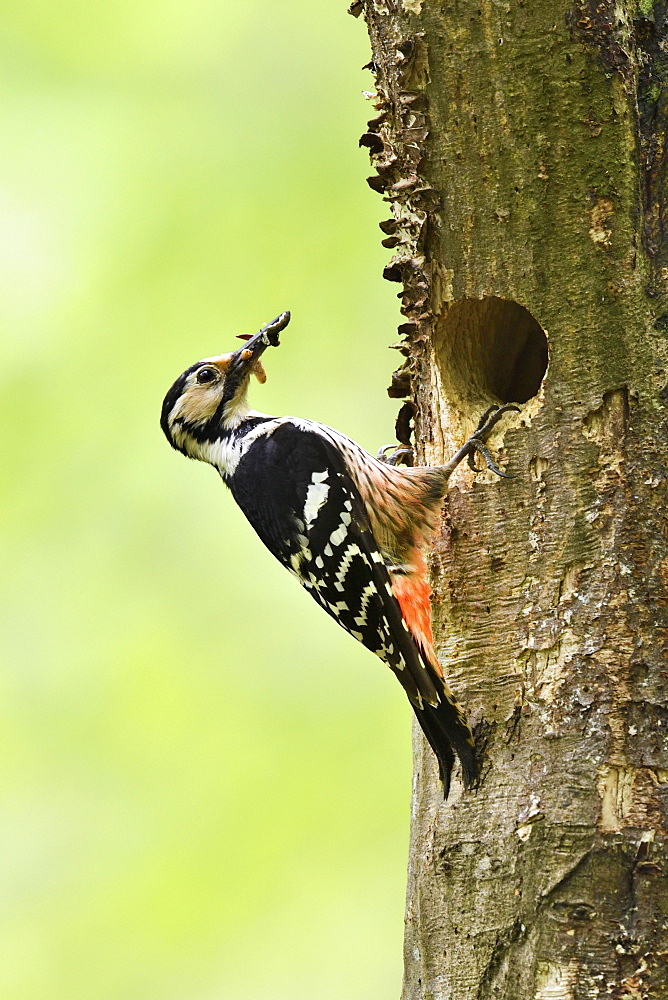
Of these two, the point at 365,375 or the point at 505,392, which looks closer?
the point at 505,392

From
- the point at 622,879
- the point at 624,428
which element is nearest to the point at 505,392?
the point at 624,428

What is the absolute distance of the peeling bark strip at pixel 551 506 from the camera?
2764 millimetres

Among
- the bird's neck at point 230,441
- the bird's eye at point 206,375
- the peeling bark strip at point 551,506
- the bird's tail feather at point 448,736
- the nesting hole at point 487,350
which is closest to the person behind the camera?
the peeling bark strip at point 551,506

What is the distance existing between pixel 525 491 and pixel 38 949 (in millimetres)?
4062

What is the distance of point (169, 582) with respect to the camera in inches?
231

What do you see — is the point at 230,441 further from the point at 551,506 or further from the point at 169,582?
the point at 169,582

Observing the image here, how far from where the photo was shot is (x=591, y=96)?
3084mm

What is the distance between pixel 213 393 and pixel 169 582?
5.62 ft

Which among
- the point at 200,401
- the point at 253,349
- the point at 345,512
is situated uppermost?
the point at 253,349

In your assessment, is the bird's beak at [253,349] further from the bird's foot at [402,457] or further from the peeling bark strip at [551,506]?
the peeling bark strip at [551,506]

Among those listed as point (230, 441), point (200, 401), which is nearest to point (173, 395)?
point (200, 401)

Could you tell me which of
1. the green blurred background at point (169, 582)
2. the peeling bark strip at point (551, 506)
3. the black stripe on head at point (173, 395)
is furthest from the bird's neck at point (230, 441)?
the green blurred background at point (169, 582)

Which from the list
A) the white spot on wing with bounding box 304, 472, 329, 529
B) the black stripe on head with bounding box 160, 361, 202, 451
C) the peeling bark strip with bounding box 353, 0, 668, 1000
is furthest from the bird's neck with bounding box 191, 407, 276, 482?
the peeling bark strip with bounding box 353, 0, 668, 1000

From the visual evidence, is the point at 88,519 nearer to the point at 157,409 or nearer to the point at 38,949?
the point at 157,409
